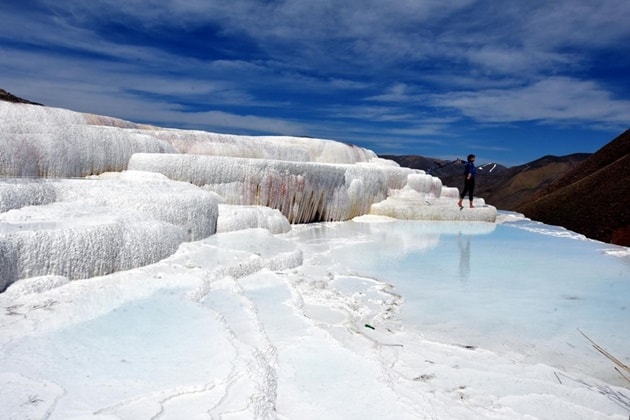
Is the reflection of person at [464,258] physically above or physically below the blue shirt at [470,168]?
below

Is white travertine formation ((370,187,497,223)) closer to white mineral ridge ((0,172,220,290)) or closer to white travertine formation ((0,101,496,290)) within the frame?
white travertine formation ((0,101,496,290))

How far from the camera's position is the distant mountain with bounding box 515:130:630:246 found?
797 centimetres

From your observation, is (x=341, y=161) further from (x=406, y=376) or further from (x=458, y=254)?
(x=406, y=376)

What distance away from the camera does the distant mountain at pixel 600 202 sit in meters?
7.97

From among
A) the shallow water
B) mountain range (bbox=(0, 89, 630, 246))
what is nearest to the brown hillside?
mountain range (bbox=(0, 89, 630, 246))

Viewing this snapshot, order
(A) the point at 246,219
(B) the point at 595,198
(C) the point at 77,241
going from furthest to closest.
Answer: (B) the point at 595,198, (A) the point at 246,219, (C) the point at 77,241

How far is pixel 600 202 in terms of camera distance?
8812 mm

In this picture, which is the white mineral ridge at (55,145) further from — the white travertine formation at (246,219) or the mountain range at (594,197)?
the mountain range at (594,197)

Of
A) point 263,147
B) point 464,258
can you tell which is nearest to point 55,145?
point 263,147

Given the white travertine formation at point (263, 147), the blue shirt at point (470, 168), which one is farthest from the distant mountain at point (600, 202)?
the white travertine formation at point (263, 147)

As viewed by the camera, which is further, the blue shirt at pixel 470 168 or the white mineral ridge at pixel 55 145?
the blue shirt at pixel 470 168

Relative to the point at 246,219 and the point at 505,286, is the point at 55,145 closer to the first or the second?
the point at 246,219

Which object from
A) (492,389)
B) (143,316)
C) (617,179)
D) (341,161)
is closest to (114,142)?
(143,316)

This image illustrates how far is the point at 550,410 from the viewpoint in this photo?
1.94 meters
